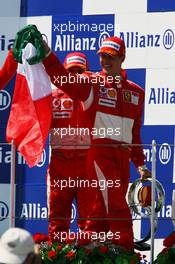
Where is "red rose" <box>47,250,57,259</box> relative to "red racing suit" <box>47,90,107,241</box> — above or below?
below

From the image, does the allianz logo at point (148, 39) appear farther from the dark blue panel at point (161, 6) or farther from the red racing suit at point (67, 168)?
the red racing suit at point (67, 168)

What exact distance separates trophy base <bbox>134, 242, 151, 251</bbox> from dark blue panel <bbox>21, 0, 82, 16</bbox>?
7.56ft

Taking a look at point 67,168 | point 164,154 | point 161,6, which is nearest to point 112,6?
point 161,6

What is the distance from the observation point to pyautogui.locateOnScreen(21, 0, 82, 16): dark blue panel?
862 centimetres

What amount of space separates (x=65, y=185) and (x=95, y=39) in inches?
78.0

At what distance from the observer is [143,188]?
22.9 feet

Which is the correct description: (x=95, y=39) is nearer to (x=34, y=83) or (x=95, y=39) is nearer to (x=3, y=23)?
(x=3, y=23)

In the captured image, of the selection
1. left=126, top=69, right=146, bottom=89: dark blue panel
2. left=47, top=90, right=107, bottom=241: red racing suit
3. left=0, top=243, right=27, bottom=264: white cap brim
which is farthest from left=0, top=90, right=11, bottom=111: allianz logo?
left=0, top=243, right=27, bottom=264: white cap brim

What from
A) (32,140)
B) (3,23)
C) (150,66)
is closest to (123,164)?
(32,140)

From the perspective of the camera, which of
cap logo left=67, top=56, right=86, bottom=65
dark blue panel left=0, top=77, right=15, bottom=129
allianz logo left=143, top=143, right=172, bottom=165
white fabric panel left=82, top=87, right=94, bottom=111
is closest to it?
white fabric panel left=82, top=87, right=94, bottom=111

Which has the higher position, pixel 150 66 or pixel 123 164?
pixel 150 66

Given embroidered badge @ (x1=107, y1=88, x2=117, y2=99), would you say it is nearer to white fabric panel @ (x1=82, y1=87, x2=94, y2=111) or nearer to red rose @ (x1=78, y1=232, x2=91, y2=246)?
white fabric panel @ (x1=82, y1=87, x2=94, y2=111)

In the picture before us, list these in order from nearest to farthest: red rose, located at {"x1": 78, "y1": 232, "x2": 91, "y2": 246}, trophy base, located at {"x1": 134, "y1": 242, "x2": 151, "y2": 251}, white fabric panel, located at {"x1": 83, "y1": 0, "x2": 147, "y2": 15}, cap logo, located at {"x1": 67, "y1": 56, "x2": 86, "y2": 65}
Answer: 1. red rose, located at {"x1": 78, "y1": 232, "x2": 91, "y2": 246}
2. trophy base, located at {"x1": 134, "y1": 242, "x2": 151, "y2": 251}
3. cap logo, located at {"x1": 67, "y1": 56, "x2": 86, "y2": 65}
4. white fabric panel, located at {"x1": 83, "y1": 0, "x2": 147, "y2": 15}

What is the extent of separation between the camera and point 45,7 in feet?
28.5
